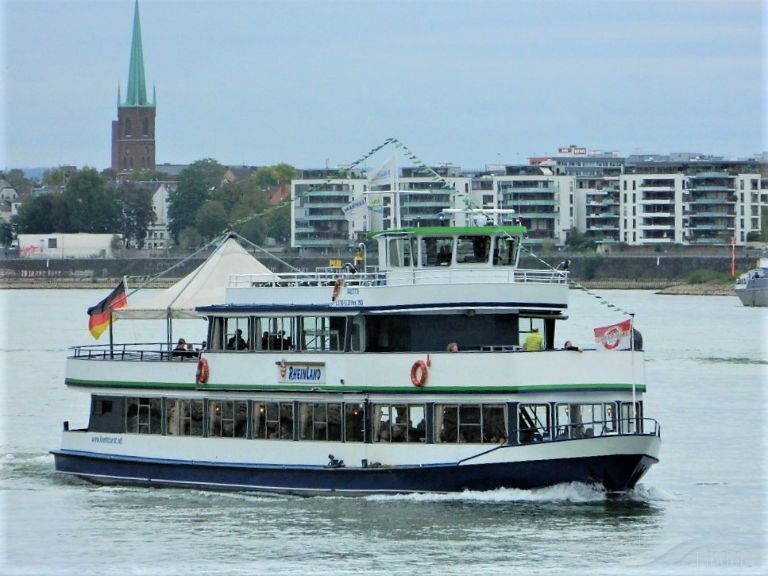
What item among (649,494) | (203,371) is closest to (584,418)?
(649,494)

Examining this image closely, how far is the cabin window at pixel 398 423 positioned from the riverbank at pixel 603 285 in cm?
11302

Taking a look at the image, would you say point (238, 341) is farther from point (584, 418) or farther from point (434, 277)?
point (584, 418)

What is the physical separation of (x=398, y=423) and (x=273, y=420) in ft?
8.35

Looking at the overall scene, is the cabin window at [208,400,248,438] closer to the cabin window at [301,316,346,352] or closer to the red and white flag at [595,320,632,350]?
the cabin window at [301,316,346,352]

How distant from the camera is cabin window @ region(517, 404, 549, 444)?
32031 millimetres

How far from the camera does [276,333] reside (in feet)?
112

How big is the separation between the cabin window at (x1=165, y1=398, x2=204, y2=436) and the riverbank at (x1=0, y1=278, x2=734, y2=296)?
111462mm

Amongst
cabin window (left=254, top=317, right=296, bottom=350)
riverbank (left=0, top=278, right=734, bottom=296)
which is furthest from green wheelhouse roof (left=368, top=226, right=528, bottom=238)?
riverbank (left=0, top=278, right=734, bottom=296)

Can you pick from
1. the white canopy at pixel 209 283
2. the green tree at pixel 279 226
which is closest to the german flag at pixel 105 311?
the white canopy at pixel 209 283

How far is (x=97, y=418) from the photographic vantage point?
3669 centimetres

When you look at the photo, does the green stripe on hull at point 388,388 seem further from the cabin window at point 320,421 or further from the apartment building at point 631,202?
the apartment building at point 631,202

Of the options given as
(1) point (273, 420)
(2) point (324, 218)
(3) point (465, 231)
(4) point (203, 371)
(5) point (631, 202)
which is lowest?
(1) point (273, 420)

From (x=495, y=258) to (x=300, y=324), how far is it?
12.3 feet

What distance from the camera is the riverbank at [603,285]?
146250mm
